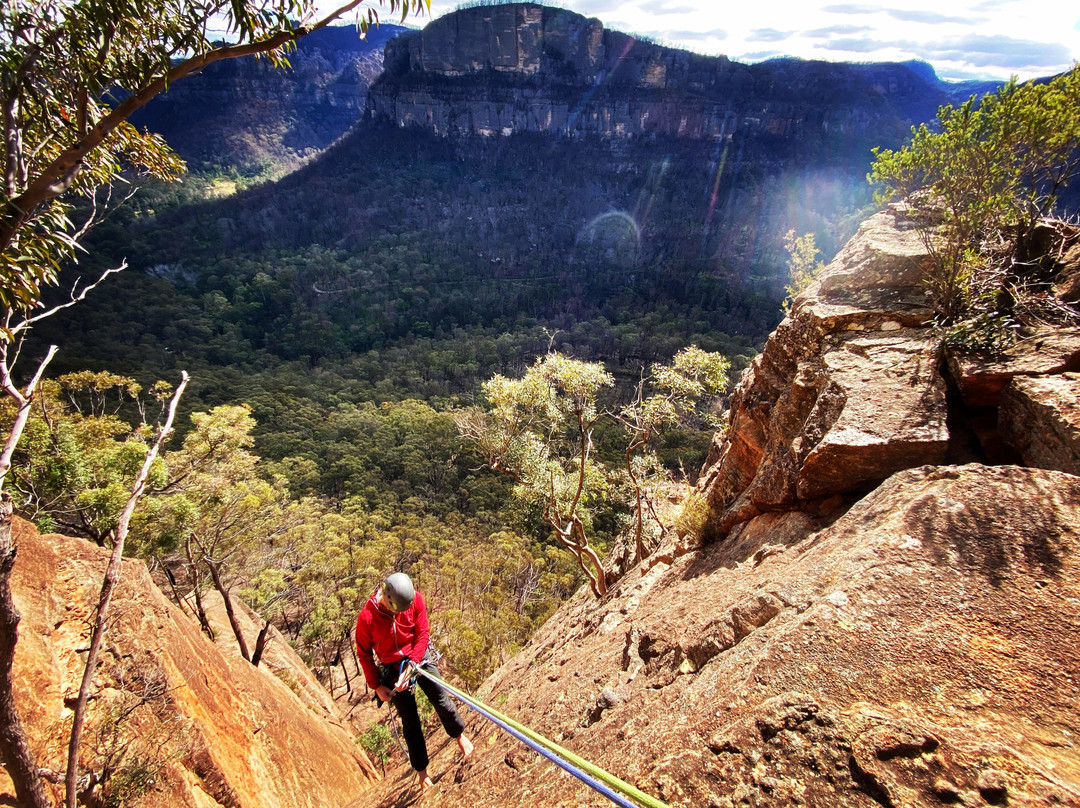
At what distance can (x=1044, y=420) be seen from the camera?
3.68 m

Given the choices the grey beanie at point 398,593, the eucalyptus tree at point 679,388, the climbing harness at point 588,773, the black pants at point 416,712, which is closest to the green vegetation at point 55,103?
the grey beanie at point 398,593

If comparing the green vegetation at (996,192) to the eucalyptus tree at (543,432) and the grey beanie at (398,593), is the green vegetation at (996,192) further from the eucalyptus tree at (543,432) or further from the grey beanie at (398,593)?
the grey beanie at (398,593)

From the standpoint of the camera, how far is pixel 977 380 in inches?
170

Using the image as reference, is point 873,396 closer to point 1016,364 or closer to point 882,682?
point 1016,364

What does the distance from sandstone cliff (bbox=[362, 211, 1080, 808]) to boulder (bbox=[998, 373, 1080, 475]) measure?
1cm

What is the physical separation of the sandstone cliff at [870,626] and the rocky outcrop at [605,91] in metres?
125

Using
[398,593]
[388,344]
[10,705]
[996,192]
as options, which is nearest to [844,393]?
[996,192]

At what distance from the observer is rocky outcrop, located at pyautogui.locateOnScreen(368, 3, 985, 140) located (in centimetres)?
10762

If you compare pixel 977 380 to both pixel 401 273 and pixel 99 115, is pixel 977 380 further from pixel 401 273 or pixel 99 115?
pixel 401 273

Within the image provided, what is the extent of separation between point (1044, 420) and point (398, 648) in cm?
525

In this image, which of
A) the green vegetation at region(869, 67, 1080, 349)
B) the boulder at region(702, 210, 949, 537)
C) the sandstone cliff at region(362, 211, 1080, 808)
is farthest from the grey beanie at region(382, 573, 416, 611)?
the green vegetation at region(869, 67, 1080, 349)

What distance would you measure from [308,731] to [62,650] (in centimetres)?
447

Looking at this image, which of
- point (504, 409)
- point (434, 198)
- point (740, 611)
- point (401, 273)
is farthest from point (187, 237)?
point (740, 611)

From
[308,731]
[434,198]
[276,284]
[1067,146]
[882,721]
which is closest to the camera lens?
[882,721]
